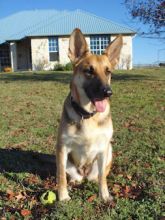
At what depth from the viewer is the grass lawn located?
481cm

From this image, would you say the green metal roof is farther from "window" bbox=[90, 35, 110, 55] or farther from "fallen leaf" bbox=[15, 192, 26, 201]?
"fallen leaf" bbox=[15, 192, 26, 201]

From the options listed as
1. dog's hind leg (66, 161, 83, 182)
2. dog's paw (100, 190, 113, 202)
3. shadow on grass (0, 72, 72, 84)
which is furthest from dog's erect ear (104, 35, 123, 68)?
shadow on grass (0, 72, 72, 84)

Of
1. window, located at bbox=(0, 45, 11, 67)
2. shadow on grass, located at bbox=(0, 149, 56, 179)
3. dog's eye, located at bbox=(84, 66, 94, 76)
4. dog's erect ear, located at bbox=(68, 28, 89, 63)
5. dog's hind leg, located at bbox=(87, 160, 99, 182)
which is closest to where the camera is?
dog's eye, located at bbox=(84, 66, 94, 76)

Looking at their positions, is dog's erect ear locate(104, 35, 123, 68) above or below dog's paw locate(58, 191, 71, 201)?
above

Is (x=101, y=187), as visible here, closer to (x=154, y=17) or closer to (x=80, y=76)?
(x=80, y=76)

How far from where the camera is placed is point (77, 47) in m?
5.45

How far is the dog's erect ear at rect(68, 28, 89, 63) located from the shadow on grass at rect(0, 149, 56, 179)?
1.82 metres

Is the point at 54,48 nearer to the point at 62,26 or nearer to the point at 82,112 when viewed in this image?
the point at 62,26

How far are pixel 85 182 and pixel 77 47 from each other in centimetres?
189

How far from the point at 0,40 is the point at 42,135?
37.1m

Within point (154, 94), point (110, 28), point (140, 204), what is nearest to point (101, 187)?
Result: point (140, 204)

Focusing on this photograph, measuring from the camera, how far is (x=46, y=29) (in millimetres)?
40469

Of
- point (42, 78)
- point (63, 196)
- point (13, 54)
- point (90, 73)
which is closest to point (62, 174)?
point (63, 196)

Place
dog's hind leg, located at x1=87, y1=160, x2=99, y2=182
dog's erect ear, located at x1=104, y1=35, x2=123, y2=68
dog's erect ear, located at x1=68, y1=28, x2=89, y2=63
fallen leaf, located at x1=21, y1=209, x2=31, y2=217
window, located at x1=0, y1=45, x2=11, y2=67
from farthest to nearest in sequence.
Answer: window, located at x1=0, y1=45, x2=11, y2=67 → dog's hind leg, located at x1=87, y1=160, x2=99, y2=182 → dog's erect ear, located at x1=104, y1=35, x2=123, y2=68 → dog's erect ear, located at x1=68, y1=28, x2=89, y2=63 → fallen leaf, located at x1=21, y1=209, x2=31, y2=217
